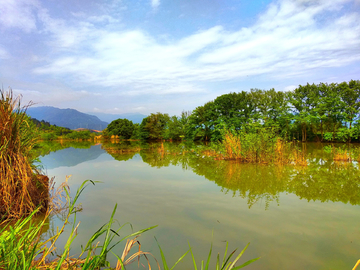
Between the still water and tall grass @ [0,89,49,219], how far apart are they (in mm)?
460

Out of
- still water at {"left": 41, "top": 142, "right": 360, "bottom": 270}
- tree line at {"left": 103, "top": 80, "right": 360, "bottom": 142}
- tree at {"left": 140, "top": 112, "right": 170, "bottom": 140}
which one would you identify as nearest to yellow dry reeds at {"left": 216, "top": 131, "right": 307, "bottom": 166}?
still water at {"left": 41, "top": 142, "right": 360, "bottom": 270}

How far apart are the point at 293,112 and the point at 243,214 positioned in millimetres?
24875

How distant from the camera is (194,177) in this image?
5.94m

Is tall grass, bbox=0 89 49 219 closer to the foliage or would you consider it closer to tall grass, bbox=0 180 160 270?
tall grass, bbox=0 180 160 270

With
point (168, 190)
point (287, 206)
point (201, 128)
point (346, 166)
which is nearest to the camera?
point (287, 206)

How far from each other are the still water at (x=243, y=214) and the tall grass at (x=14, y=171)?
0.46 metres

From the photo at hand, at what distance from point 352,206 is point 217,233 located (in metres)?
2.62

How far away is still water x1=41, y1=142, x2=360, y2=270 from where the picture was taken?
7.53 ft

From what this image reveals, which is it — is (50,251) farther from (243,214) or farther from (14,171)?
(243,214)

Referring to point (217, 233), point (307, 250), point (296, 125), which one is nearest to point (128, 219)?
point (217, 233)

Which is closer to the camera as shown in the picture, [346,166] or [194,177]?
[194,177]

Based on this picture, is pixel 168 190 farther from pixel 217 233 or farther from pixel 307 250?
pixel 307 250

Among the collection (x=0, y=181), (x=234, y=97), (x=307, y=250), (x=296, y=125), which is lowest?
(x=307, y=250)

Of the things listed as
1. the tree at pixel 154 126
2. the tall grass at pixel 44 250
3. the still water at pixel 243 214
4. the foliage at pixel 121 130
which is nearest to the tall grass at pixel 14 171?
the still water at pixel 243 214
